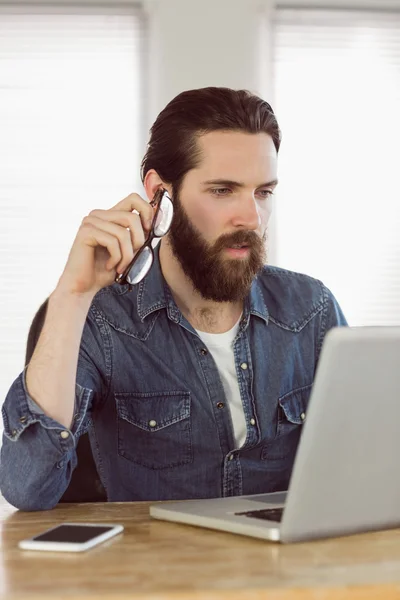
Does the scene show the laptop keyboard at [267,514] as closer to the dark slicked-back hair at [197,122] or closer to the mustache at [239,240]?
the mustache at [239,240]

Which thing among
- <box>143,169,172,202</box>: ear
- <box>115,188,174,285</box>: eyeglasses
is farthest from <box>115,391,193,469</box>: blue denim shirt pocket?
<box>143,169,172,202</box>: ear

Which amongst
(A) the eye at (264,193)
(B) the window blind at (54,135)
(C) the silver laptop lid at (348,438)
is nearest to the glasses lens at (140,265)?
(A) the eye at (264,193)

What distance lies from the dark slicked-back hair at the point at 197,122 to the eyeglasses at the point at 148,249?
0.42m

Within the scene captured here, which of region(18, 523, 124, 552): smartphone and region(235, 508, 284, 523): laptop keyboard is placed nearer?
region(18, 523, 124, 552): smartphone

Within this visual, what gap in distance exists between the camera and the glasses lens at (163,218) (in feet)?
4.93

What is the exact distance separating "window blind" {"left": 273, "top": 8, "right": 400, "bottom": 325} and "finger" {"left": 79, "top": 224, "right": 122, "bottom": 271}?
2.77m

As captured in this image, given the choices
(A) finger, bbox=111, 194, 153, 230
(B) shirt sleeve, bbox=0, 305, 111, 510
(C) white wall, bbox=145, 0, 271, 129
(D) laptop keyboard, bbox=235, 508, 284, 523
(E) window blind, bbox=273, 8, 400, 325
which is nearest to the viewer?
(D) laptop keyboard, bbox=235, 508, 284, 523

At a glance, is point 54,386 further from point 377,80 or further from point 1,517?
point 377,80

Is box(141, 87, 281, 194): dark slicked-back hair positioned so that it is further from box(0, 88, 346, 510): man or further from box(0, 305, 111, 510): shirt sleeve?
box(0, 305, 111, 510): shirt sleeve

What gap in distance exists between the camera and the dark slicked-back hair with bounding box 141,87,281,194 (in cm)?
192

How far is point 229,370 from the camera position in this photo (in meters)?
1.78

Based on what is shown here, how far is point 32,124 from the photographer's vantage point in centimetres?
408

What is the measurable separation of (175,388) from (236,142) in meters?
0.56

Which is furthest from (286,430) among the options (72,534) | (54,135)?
(54,135)
